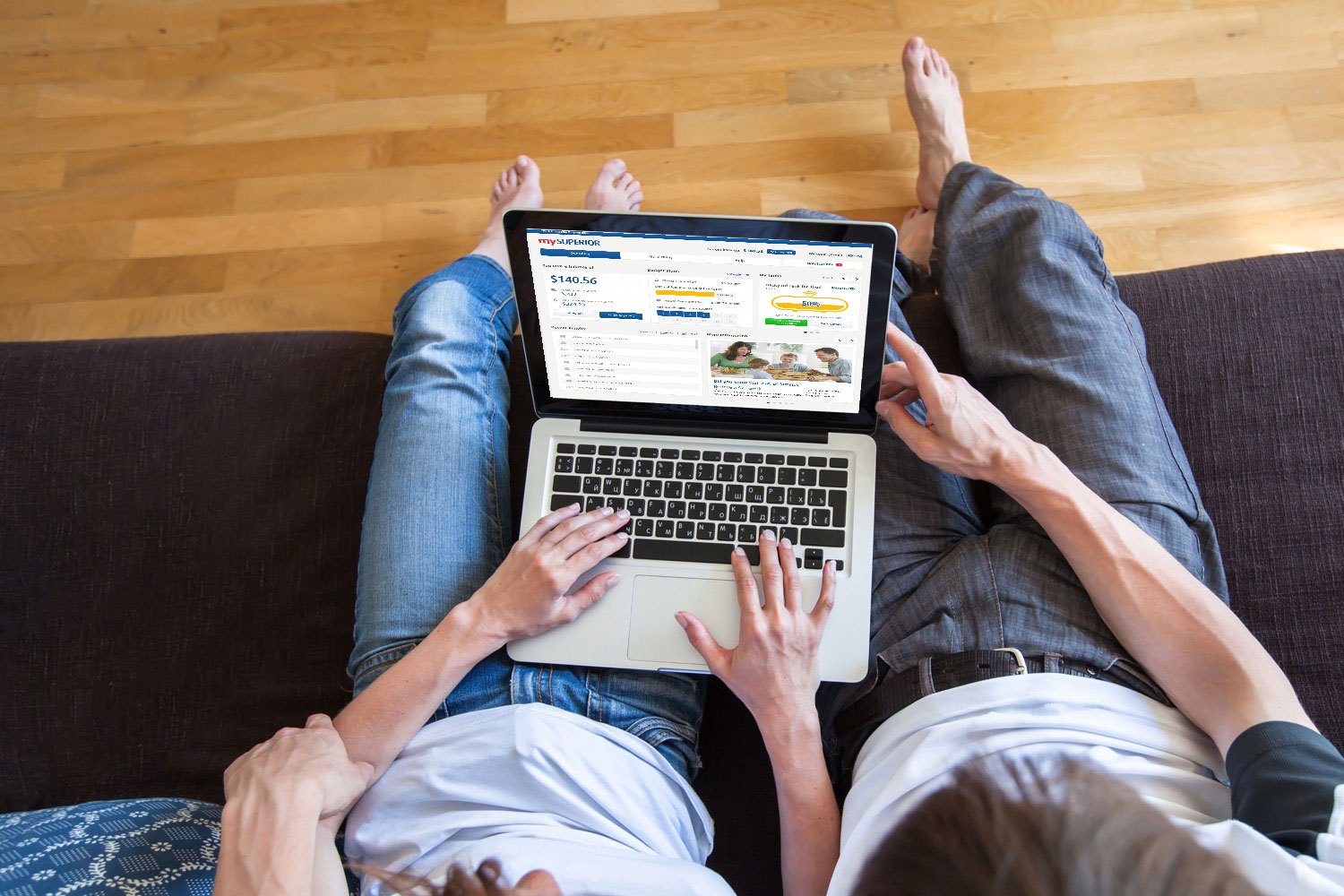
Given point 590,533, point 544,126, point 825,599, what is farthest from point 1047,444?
point 544,126

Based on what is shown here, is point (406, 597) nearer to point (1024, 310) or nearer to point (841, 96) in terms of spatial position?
point (1024, 310)

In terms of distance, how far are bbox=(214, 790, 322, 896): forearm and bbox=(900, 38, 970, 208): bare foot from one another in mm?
1334

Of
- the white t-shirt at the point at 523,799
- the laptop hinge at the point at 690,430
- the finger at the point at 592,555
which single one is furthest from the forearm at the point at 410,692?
the laptop hinge at the point at 690,430

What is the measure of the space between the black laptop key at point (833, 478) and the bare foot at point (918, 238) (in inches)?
22.6

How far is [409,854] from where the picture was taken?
96cm

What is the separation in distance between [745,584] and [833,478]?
0.57ft

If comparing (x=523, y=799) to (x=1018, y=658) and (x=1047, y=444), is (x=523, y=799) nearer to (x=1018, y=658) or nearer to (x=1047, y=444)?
(x=1018, y=658)

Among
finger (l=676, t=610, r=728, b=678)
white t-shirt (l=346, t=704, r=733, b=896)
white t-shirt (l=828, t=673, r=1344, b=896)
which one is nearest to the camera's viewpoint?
white t-shirt (l=828, t=673, r=1344, b=896)

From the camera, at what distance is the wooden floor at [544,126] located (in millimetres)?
1651

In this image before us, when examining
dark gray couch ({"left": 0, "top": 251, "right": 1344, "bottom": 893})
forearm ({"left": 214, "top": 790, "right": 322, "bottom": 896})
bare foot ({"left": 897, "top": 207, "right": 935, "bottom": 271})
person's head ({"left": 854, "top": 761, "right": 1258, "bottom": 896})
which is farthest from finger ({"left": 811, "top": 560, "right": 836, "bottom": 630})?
bare foot ({"left": 897, "top": 207, "right": 935, "bottom": 271})

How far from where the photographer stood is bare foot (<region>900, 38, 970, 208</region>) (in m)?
1.58

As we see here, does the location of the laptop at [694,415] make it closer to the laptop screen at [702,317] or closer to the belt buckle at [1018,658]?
the laptop screen at [702,317]

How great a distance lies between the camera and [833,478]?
43.8 inches

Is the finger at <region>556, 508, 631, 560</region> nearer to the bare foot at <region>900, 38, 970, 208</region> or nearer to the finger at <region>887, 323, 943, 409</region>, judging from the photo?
the finger at <region>887, 323, 943, 409</region>
